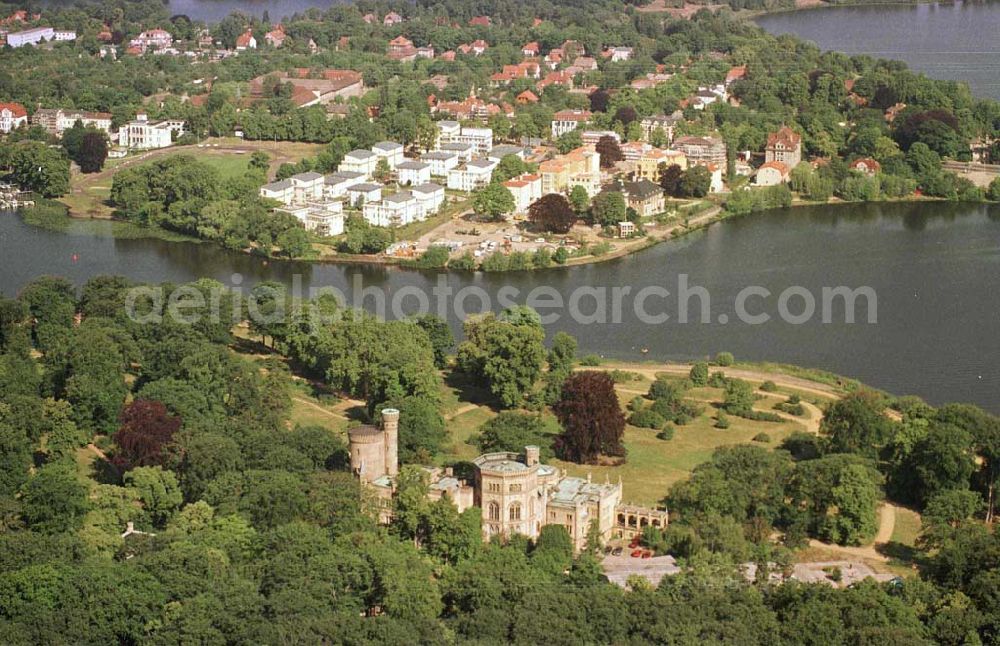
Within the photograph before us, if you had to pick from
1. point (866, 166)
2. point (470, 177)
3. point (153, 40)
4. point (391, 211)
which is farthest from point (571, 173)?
point (153, 40)

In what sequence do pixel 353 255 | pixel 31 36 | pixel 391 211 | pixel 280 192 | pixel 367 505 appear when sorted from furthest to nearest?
pixel 31 36 → pixel 280 192 → pixel 391 211 → pixel 353 255 → pixel 367 505

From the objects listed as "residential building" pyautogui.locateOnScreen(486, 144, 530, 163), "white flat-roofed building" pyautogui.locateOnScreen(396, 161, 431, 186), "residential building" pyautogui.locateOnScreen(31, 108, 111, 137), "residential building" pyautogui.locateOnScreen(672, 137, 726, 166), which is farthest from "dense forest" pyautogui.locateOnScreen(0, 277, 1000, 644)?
"residential building" pyautogui.locateOnScreen(31, 108, 111, 137)

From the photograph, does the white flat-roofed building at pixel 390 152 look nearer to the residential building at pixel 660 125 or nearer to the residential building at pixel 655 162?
the residential building at pixel 655 162

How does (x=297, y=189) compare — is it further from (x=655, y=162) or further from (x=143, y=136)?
(x=655, y=162)

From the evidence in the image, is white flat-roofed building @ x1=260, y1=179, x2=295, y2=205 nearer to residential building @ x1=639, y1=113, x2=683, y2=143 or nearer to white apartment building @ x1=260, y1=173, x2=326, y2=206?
white apartment building @ x1=260, y1=173, x2=326, y2=206

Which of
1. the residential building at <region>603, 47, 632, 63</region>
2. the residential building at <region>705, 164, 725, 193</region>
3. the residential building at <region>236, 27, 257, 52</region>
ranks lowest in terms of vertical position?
the residential building at <region>705, 164, 725, 193</region>
